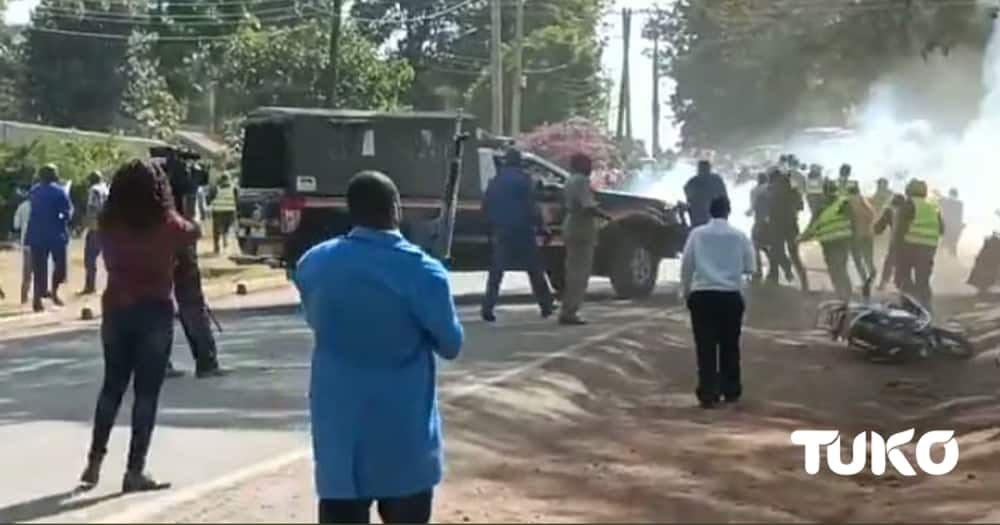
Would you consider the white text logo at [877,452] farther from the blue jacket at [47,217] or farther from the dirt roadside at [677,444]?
the blue jacket at [47,217]

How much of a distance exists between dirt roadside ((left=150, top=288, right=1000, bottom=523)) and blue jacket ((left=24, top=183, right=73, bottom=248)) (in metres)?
7.69

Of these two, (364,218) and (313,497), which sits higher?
Result: (364,218)

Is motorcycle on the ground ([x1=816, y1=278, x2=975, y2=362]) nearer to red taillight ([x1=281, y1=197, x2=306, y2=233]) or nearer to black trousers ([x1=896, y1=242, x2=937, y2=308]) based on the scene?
black trousers ([x1=896, y1=242, x2=937, y2=308])

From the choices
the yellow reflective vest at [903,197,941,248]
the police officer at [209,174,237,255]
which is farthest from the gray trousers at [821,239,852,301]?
the police officer at [209,174,237,255]

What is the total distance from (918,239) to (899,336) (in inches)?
196

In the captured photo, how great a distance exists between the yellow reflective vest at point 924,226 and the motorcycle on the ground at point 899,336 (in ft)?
12.3

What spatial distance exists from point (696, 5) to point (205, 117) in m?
42.6

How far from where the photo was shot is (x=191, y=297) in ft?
49.1

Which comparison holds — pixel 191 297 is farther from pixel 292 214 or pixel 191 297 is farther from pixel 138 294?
pixel 292 214

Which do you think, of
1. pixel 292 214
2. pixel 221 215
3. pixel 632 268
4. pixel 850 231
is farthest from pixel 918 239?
pixel 221 215

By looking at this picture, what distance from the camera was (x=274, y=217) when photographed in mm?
23594

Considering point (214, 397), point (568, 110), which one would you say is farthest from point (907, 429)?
point (568, 110)

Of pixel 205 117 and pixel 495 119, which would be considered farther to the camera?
pixel 205 117

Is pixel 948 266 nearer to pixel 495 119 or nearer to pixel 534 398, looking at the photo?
pixel 495 119
